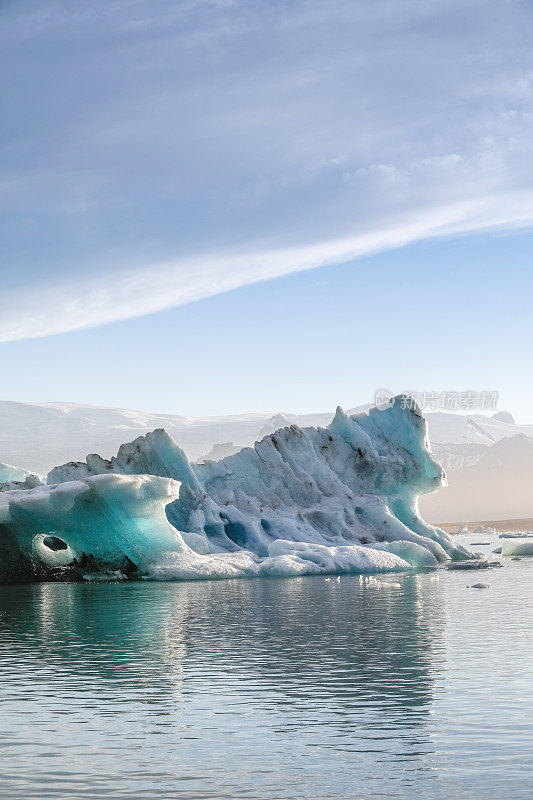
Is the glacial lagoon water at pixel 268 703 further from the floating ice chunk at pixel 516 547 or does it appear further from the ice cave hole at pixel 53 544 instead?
the floating ice chunk at pixel 516 547

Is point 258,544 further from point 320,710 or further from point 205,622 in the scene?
point 320,710

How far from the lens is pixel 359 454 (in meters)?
42.2

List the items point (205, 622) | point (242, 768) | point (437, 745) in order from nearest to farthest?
point (242, 768) → point (437, 745) → point (205, 622)

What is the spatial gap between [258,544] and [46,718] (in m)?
27.5

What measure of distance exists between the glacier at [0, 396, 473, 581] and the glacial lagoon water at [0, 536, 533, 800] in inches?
330

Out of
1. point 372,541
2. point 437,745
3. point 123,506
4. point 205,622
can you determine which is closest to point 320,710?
point 437,745

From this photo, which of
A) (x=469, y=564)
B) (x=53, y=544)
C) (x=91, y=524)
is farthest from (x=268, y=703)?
(x=469, y=564)

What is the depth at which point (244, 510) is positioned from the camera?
127 ft

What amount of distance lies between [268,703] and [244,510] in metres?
28.0

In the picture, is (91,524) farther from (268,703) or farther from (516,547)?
(516,547)

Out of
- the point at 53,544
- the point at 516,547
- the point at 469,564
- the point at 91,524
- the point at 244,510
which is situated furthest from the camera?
the point at 516,547

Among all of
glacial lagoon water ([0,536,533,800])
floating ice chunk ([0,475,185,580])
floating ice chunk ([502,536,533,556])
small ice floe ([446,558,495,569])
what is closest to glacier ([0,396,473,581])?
floating ice chunk ([0,475,185,580])

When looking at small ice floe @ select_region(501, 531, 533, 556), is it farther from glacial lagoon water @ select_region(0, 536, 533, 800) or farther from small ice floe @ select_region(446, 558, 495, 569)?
glacial lagoon water @ select_region(0, 536, 533, 800)

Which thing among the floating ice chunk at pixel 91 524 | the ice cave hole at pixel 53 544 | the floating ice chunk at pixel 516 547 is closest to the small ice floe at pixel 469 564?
A: the floating ice chunk at pixel 516 547
